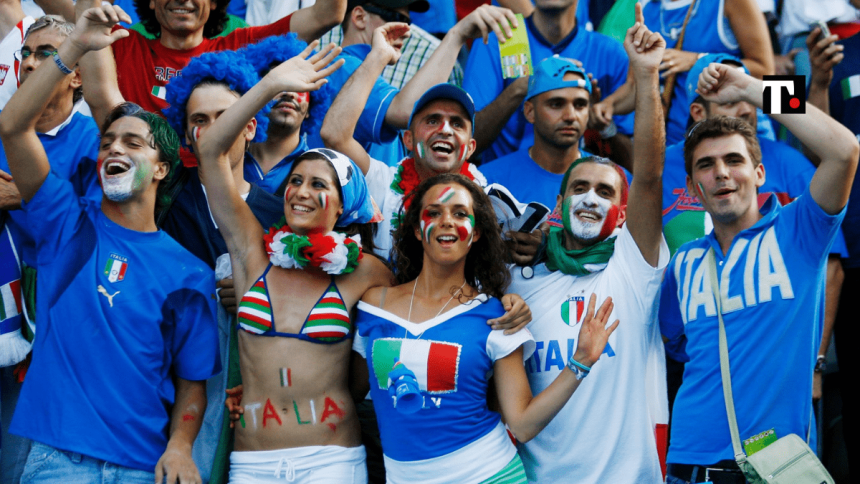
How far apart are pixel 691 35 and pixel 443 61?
1981 millimetres

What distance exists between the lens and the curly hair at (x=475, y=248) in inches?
145

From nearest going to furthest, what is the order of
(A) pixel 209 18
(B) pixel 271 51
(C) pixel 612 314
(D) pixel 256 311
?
(D) pixel 256 311, (C) pixel 612 314, (B) pixel 271 51, (A) pixel 209 18

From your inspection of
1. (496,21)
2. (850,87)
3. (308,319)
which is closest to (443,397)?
(308,319)

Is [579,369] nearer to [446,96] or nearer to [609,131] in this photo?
[446,96]

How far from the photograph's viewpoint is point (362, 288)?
12.0 ft

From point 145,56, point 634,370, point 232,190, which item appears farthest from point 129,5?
point 634,370

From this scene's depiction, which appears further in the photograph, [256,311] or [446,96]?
[446,96]

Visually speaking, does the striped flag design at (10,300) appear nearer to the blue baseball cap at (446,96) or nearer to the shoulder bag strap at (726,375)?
the blue baseball cap at (446,96)

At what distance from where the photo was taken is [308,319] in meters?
3.51

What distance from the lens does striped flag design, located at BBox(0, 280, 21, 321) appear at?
12.8 feet

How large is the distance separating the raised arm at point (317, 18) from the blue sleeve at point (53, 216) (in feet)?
5.90

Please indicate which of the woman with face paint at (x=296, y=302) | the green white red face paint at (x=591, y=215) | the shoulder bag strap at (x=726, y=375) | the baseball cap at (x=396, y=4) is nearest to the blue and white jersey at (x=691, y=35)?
the baseball cap at (x=396, y=4)

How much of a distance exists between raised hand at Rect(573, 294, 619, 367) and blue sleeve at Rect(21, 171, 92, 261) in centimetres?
215

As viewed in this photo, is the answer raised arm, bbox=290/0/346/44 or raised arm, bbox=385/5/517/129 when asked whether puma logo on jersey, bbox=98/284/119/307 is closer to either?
raised arm, bbox=385/5/517/129
